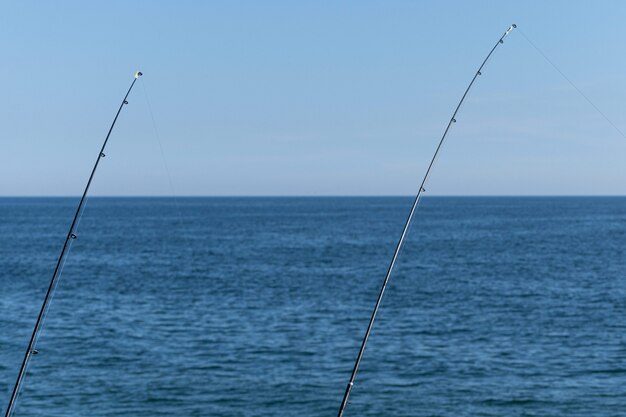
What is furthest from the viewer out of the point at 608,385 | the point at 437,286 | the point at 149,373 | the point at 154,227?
the point at 154,227

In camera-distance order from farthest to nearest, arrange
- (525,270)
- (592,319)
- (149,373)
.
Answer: (525,270) → (592,319) → (149,373)

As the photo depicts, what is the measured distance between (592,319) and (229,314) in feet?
61.7

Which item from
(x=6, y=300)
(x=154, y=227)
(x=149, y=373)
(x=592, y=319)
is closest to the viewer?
(x=149, y=373)

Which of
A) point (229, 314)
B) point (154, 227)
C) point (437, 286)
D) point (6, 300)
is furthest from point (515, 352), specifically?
point (154, 227)

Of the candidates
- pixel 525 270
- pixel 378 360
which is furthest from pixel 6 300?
pixel 525 270

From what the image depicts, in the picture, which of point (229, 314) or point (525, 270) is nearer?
point (229, 314)

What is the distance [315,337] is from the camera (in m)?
34.4

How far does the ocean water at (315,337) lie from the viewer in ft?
83.6

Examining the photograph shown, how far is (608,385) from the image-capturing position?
26.7 metres

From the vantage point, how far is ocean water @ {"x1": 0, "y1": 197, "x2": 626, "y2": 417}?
83.6ft

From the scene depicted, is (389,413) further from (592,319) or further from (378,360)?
(592,319)

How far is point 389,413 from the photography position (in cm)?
2419

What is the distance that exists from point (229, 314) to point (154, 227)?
9647 centimetres

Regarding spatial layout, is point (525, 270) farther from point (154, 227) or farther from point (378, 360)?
point (154, 227)
